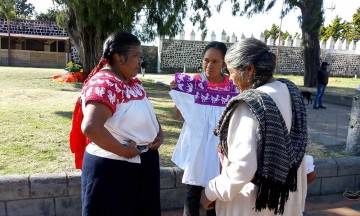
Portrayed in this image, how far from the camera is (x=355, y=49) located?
99.2 feet

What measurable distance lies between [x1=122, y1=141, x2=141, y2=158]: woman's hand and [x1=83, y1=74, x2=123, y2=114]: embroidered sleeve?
0.22m

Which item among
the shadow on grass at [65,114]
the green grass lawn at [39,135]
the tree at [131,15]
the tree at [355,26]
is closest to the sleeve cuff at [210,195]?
the green grass lawn at [39,135]

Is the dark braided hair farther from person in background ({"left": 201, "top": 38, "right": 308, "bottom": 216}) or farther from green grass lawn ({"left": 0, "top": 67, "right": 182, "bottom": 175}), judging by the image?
green grass lawn ({"left": 0, "top": 67, "right": 182, "bottom": 175})

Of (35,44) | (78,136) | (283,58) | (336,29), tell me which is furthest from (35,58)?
(336,29)

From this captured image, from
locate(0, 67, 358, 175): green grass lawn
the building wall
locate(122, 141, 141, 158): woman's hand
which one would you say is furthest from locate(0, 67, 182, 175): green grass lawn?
the building wall

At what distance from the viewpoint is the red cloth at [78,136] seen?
2111 millimetres

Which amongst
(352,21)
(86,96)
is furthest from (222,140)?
(352,21)

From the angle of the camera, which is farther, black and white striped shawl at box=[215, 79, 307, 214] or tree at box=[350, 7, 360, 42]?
tree at box=[350, 7, 360, 42]

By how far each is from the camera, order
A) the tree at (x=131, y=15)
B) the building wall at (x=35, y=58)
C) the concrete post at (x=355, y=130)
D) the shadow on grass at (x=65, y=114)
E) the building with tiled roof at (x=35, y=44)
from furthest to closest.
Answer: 1. the building with tiled roof at (x=35, y=44)
2. the building wall at (x=35, y=58)
3. the tree at (x=131, y=15)
4. the shadow on grass at (x=65, y=114)
5. the concrete post at (x=355, y=130)

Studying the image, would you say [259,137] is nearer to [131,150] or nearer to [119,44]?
[131,150]

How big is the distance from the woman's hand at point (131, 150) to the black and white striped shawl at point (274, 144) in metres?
0.52

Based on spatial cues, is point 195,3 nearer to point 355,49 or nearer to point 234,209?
point 234,209

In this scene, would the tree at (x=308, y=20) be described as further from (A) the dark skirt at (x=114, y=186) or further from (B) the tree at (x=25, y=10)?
(B) the tree at (x=25, y=10)

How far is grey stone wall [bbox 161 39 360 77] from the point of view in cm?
2555
